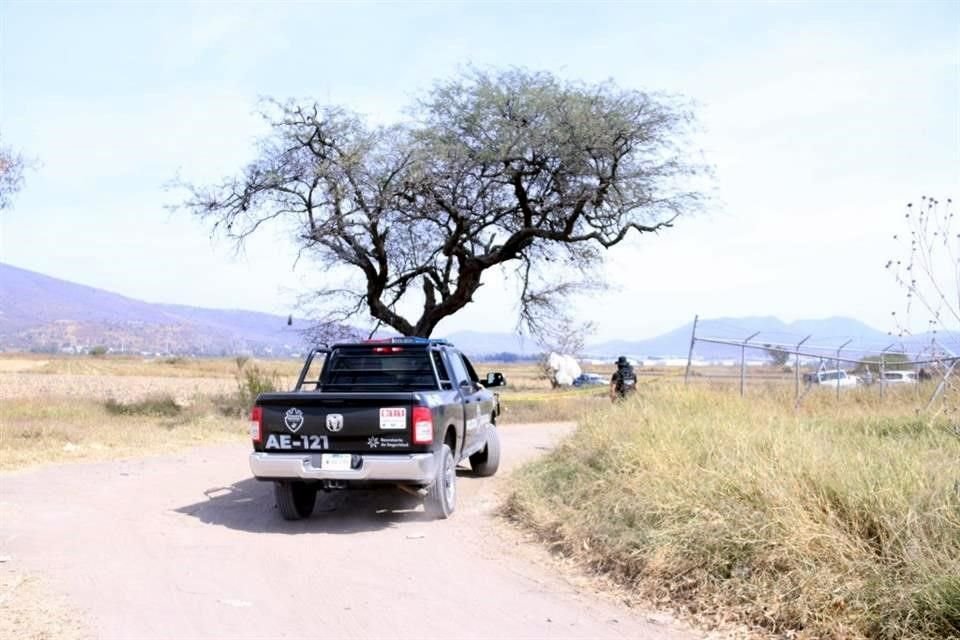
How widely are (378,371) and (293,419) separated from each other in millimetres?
2077

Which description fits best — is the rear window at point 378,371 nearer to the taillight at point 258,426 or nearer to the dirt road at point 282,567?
the dirt road at point 282,567

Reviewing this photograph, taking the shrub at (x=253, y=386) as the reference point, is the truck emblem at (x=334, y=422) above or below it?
above

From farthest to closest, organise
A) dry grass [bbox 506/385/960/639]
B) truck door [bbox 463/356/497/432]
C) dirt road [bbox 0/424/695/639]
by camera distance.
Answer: truck door [bbox 463/356/497/432]
dirt road [bbox 0/424/695/639]
dry grass [bbox 506/385/960/639]

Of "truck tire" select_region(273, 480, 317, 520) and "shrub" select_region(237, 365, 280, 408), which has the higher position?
"shrub" select_region(237, 365, 280, 408)

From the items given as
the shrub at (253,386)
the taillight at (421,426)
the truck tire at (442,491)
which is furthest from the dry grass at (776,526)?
the shrub at (253,386)

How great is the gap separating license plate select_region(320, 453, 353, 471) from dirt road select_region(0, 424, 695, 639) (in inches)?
26.5

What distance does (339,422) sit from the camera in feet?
31.6

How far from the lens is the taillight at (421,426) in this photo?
31.4 feet

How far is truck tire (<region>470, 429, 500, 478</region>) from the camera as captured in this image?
1352cm

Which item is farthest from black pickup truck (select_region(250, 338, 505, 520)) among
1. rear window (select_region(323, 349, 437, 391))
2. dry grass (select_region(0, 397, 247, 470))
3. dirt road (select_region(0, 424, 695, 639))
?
dry grass (select_region(0, 397, 247, 470))

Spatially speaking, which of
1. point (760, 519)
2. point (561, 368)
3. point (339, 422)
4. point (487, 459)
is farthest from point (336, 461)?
point (561, 368)

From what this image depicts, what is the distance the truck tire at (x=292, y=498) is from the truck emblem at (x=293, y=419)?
0.57 m

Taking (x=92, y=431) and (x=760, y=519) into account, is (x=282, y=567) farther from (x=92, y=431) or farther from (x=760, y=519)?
(x=92, y=431)

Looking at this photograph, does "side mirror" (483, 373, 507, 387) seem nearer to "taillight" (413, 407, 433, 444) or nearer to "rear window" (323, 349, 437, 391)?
"rear window" (323, 349, 437, 391)
